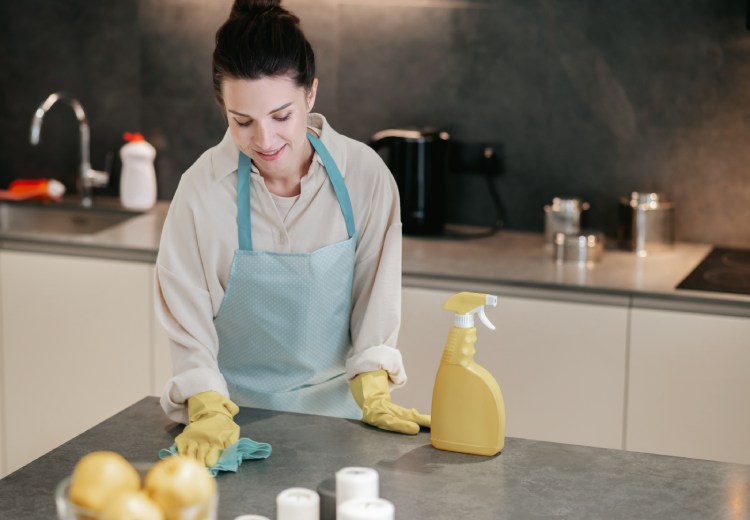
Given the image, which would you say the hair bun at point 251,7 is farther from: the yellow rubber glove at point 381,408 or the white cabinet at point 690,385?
the white cabinet at point 690,385

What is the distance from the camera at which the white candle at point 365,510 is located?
1.28m

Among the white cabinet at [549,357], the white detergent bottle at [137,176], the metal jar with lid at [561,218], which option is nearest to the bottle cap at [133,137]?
the white detergent bottle at [137,176]

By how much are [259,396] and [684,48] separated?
5.74 feet

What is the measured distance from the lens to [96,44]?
3.76 metres

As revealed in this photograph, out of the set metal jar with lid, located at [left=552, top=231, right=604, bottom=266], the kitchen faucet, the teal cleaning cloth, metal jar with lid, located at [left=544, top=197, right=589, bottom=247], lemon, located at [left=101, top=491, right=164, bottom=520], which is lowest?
the teal cleaning cloth

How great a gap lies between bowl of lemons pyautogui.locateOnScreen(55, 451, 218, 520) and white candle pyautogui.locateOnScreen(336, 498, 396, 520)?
0.63ft

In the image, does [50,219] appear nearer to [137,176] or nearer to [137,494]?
[137,176]

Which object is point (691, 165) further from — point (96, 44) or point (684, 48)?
point (96, 44)

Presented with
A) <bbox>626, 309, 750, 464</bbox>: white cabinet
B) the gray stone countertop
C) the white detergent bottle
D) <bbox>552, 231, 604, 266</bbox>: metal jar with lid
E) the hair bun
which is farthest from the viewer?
the white detergent bottle

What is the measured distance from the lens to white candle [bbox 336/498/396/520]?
1.28 m

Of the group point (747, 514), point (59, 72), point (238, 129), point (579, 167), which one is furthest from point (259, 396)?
point (59, 72)

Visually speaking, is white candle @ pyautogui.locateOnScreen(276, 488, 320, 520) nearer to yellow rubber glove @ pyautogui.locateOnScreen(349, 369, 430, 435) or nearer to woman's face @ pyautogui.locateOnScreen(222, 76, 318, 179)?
yellow rubber glove @ pyautogui.locateOnScreen(349, 369, 430, 435)

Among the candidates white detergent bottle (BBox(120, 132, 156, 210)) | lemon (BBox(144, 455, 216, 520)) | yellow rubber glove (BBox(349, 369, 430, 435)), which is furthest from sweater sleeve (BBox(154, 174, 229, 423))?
white detergent bottle (BBox(120, 132, 156, 210))

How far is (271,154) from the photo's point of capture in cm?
Answer: 191
